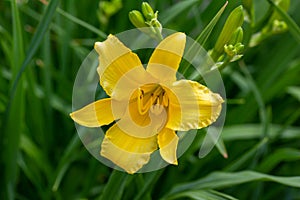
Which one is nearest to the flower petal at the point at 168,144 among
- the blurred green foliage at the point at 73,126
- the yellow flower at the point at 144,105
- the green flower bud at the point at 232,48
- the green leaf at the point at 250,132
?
the yellow flower at the point at 144,105

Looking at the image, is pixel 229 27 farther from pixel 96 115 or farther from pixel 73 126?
pixel 73 126

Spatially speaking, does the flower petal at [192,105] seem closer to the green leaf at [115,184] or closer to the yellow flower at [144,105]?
the yellow flower at [144,105]

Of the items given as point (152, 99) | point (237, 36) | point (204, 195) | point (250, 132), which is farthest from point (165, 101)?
point (250, 132)

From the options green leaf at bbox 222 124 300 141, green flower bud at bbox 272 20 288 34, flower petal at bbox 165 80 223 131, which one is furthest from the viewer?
green leaf at bbox 222 124 300 141

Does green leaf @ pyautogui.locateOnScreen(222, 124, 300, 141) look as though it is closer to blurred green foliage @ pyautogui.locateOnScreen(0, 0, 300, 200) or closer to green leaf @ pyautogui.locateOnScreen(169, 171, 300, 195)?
blurred green foliage @ pyautogui.locateOnScreen(0, 0, 300, 200)

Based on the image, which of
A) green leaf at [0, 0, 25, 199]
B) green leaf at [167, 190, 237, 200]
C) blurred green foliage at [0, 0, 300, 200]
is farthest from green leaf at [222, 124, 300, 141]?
green leaf at [0, 0, 25, 199]

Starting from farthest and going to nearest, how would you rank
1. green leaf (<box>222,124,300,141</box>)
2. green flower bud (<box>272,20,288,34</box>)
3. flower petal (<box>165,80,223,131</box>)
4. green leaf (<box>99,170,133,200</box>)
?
green leaf (<box>222,124,300,141</box>), green flower bud (<box>272,20,288,34</box>), green leaf (<box>99,170,133,200</box>), flower petal (<box>165,80,223,131</box>)
